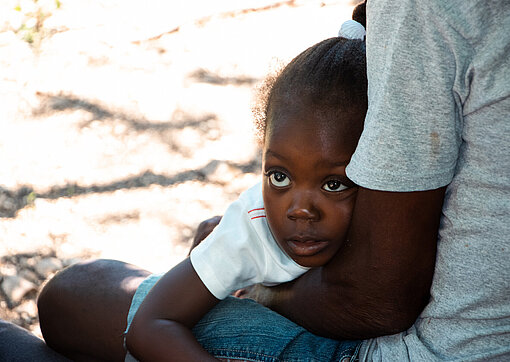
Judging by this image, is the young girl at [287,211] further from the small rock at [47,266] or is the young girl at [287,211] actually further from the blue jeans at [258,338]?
the small rock at [47,266]

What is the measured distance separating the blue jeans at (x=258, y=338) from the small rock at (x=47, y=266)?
1355 mm

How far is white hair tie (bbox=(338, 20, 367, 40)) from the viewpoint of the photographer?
1.60 metres

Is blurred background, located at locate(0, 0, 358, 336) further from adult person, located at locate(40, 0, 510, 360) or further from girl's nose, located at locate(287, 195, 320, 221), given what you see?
adult person, located at locate(40, 0, 510, 360)

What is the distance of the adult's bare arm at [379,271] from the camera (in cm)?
122

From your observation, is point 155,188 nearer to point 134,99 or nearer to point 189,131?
point 189,131

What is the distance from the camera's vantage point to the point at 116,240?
2.89 m

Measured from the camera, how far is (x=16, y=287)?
2682 mm

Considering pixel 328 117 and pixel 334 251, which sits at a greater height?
pixel 328 117

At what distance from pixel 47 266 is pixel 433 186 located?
6.77 ft

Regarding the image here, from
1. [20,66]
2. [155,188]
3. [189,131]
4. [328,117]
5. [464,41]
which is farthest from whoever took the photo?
[20,66]

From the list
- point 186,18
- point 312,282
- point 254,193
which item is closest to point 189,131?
point 186,18

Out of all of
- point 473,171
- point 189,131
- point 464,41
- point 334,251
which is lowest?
point 189,131

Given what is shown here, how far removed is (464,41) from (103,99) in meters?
2.75

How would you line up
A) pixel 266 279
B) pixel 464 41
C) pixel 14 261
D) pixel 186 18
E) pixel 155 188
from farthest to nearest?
pixel 186 18 < pixel 155 188 < pixel 14 261 < pixel 266 279 < pixel 464 41
